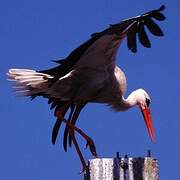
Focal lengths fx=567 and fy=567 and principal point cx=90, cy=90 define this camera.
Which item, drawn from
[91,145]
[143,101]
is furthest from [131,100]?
[91,145]

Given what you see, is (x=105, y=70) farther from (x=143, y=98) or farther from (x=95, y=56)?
(x=143, y=98)

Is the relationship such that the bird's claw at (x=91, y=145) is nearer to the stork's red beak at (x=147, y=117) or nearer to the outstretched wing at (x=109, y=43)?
the outstretched wing at (x=109, y=43)

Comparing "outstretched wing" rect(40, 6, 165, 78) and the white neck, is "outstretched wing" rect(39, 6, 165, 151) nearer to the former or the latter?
"outstretched wing" rect(40, 6, 165, 78)

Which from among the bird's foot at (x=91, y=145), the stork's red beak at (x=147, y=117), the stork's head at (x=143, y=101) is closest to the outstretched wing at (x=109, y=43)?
the bird's foot at (x=91, y=145)

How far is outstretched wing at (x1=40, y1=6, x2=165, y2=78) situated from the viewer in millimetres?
7531

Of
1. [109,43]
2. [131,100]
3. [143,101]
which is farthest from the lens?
[143,101]

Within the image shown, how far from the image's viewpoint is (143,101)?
9.62m

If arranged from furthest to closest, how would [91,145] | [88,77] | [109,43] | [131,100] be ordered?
[131,100] → [88,77] → [109,43] → [91,145]

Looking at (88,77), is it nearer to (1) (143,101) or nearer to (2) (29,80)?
(2) (29,80)

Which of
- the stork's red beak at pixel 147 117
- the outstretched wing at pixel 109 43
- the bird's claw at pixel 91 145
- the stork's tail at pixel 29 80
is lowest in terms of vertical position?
the bird's claw at pixel 91 145

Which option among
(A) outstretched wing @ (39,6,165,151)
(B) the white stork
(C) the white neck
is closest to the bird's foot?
(B) the white stork

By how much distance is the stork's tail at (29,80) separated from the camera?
325 inches

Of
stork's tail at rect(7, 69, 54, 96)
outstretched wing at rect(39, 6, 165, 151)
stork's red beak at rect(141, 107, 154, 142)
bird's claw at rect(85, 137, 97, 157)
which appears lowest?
bird's claw at rect(85, 137, 97, 157)

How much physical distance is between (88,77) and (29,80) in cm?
91
